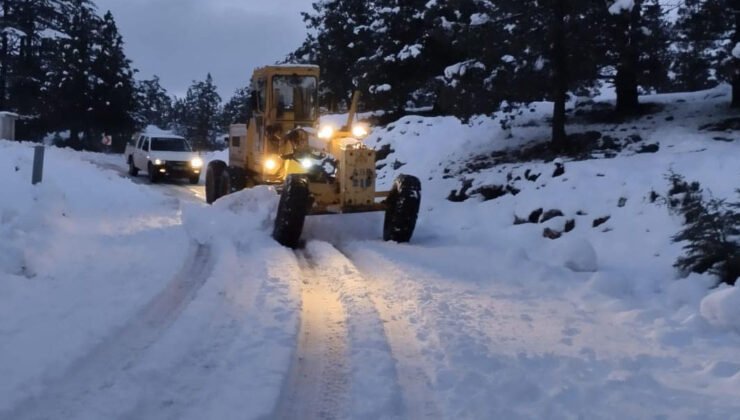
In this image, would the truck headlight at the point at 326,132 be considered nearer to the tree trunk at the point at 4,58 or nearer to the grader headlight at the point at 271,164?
the grader headlight at the point at 271,164

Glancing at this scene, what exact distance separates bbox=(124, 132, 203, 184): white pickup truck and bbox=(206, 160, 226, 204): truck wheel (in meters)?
8.80

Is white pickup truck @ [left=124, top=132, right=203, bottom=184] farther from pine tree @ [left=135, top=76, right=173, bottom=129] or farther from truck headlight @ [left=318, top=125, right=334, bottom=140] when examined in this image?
pine tree @ [left=135, top=76, right=173, bottom=129]

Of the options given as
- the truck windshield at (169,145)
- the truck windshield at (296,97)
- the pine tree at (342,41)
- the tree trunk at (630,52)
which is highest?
the pine tree at (342,41)

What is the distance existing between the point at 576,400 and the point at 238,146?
13357 mm

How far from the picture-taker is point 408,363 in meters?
5.77

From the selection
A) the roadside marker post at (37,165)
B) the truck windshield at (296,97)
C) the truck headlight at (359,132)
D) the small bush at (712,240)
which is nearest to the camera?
the small bush at (712,240)

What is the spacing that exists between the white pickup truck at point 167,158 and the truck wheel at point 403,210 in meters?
15.6

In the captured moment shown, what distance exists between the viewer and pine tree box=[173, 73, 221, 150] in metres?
84.5

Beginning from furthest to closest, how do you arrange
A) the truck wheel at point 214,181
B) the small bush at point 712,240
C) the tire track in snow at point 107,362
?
the truck wheel at point 214,181
the small bush at point 712,240
the tire track in snow at point 107,362

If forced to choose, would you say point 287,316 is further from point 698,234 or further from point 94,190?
point 94,190

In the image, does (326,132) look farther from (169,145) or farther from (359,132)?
(169,145)

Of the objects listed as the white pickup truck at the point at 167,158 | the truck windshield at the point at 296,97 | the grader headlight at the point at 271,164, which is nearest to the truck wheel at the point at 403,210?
the grader headlight at the point at 271,164

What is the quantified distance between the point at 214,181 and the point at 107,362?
467 inches

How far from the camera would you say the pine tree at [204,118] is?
84.5 m
